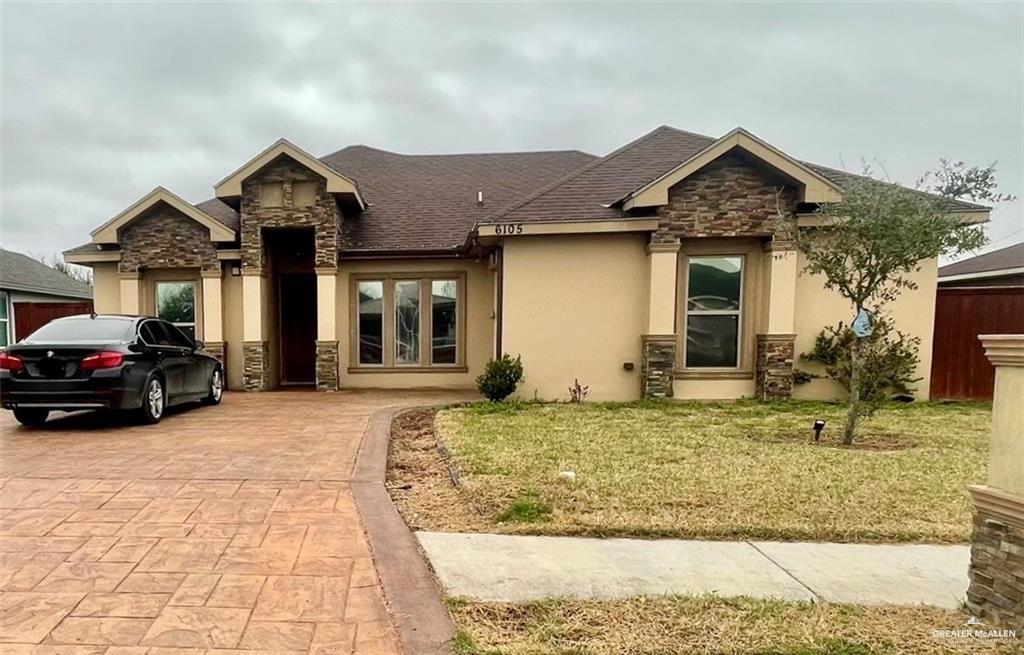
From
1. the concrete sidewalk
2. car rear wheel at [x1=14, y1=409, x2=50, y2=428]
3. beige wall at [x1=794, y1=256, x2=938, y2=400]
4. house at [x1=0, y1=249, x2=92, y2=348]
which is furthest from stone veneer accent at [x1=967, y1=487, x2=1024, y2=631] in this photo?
house at [x1=0, y1=249, x2=92, y2=348]

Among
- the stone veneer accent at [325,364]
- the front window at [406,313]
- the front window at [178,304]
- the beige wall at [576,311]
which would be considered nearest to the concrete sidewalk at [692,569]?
the beige wall at [576,311]

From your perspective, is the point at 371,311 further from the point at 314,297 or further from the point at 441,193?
the point at 441,193

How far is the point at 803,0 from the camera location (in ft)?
29.7

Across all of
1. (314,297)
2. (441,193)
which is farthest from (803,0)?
(314,297)

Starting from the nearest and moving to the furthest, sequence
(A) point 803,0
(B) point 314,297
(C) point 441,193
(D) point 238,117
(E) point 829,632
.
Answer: (E) point 829,632 → (A) point 803,0 → (B) point 314,297 → (C) point 441,193 → (D) point 238,117

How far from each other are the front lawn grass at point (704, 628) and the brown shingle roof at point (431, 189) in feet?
30.3

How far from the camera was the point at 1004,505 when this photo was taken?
233cm

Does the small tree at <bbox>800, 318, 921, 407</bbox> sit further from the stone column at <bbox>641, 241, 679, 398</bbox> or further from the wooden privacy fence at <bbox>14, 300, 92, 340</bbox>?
the wooden privacy fence at <bbox>14, 300, 92, 340</bbox>

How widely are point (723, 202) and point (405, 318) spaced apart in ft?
23.3

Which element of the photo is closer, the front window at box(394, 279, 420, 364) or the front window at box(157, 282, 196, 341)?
the front window at box(157, 282, 196, 341)

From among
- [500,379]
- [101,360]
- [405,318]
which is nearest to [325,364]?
[405,318]

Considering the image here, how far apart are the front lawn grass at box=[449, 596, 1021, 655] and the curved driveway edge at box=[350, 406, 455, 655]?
0.11 meters

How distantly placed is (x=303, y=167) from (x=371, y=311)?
3.37 m

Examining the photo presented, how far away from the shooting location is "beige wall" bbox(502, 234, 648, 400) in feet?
30.9
